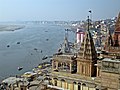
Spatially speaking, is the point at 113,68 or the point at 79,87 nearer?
the point at 113,68

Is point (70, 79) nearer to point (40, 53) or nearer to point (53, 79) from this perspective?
point (53, 79)

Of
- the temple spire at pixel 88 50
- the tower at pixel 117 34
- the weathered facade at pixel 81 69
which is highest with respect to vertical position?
the tower at pixel 117 34

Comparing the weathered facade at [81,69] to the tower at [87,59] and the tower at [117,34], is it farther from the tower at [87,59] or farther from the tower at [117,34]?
the tower at [117,34]

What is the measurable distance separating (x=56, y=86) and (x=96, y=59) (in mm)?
2984

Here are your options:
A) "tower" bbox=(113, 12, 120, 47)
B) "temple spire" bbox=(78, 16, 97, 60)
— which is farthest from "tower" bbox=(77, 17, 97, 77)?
"tower" bbox=(113, 12, 120, 47)

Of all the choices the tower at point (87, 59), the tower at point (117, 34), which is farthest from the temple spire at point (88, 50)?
the tower at point (117, 34)

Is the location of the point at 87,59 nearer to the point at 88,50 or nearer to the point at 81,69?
the point at 88,50

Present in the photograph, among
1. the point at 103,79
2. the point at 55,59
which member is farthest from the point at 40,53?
the point at 103,79

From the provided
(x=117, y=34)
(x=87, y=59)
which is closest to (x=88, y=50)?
(x=87, y=59)

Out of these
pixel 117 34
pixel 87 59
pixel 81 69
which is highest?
pixel 117 34

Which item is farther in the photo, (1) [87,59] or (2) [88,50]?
(2) [88,50]

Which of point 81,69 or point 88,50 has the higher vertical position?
point 88,50

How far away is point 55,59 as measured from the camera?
16078 millimetres

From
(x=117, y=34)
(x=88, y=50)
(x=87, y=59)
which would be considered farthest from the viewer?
(x=117, y=34)
